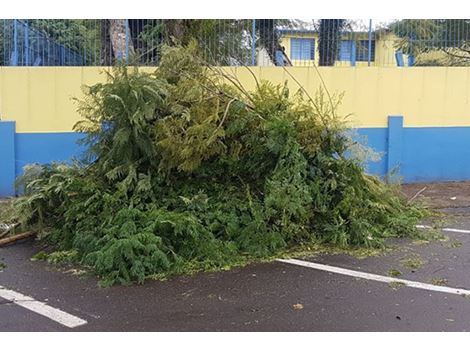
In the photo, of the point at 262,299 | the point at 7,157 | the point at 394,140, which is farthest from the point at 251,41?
the point at 262,299

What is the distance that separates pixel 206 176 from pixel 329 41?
20.2 feet

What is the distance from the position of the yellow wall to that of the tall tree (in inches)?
15.6

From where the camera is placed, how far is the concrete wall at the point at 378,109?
10.6 metres

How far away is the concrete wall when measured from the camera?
1061 cm

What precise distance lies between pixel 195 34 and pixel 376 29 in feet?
12.5

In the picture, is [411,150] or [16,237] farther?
[411,150]

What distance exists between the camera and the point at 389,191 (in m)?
7.82

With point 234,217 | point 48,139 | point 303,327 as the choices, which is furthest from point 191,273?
point 48,139

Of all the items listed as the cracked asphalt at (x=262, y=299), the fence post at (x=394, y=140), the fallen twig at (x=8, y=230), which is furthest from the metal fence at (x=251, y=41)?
the cracked asphalt at (x=262, y=299)

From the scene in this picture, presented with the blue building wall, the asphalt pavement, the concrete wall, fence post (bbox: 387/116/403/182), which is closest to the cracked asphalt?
the asphalt pavement

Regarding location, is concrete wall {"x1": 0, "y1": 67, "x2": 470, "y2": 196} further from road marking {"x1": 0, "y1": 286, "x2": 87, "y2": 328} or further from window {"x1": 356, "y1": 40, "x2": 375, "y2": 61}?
road marking {"x1": 0, "y1": 286, "x2": 87, "y2": 328}

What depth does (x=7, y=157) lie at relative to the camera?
10.4 m

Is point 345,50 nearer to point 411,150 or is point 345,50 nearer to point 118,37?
point 411,150

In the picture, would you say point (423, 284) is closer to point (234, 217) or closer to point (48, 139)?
point (234, 217)
